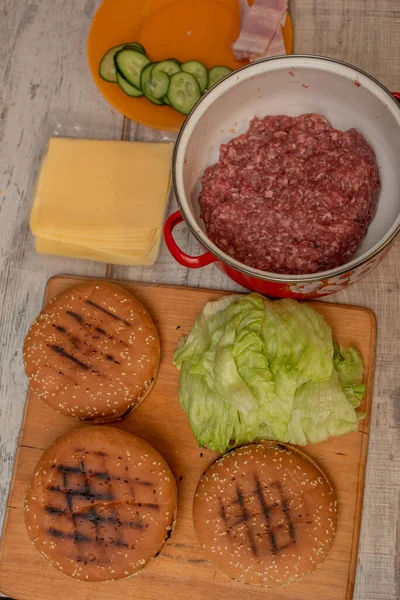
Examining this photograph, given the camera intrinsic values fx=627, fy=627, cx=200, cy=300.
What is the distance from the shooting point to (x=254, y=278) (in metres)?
2.01

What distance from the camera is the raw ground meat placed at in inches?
83.4

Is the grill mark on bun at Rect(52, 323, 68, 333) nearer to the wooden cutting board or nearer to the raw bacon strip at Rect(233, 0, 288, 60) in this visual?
the wooden cutting board

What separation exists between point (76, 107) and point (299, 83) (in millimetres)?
1060

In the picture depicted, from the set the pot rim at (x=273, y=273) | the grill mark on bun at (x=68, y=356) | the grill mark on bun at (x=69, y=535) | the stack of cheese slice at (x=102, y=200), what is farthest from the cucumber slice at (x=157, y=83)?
the grill mark on bun at (x=69, y=535)

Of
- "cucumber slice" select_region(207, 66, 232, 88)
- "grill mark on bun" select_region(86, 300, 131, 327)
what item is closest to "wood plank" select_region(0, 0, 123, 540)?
"grill mark on bun" select_region(86, 300, 131, 327)

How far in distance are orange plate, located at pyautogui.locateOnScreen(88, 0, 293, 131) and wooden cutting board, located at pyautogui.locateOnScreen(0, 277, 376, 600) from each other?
29.9 inches

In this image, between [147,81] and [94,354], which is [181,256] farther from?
[147,81]

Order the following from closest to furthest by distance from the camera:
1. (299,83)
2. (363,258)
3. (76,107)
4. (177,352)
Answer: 1. (363,258)
2. (299,83)
3. (177,352)
4. (76,107)

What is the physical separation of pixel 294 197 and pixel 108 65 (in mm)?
1071

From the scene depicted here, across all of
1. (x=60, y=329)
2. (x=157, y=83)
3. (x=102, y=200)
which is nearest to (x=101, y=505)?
(x=60, y=329)

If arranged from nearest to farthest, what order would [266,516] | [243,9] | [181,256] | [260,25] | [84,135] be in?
[181,256] < [266,516] < [260,25] < [243,9] < [84,135]

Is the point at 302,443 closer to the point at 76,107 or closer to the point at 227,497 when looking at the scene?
the point at 227,497

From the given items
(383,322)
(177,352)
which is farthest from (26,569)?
(383,322)

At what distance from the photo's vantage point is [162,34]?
2.69m
